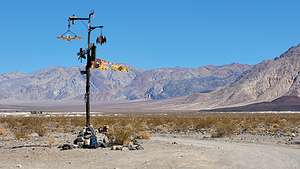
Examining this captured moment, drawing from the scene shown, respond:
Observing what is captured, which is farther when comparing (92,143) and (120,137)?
(120,137)

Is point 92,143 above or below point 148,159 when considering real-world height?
above

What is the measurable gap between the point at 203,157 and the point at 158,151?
2622mm

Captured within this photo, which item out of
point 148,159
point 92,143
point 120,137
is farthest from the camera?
point 120,137

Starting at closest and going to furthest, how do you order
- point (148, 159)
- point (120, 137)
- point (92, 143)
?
point (148, 159) < point (92, 143) < point (120, 137)

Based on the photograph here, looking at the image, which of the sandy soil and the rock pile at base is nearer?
the sandy soil

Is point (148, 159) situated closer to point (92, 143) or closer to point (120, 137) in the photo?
point (92, 143)

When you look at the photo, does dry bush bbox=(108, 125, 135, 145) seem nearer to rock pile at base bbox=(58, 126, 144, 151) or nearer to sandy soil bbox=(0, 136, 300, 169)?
rock pile at base bbox=(58, 126, 144, 151)

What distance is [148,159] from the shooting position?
68.8 ft

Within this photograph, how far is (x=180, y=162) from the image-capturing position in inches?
787

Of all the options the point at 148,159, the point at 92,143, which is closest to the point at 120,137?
the point at 92,143

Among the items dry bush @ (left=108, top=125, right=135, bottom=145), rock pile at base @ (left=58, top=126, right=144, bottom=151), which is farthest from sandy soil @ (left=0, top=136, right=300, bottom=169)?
dry bush @ (left=108, top=125, right=135, bottom=145)

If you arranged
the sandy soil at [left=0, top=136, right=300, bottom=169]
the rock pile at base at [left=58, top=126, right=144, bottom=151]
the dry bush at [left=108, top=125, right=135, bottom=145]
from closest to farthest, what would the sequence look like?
the sandy soil at [left=0, top=136, right=300, bottom=169] → the rock pile at base at [left=58, top=126, right=144, bottom=151] → the dry bush at [left=108, top=125, right=135, bottom=145]

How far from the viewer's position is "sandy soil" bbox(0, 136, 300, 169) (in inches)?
771

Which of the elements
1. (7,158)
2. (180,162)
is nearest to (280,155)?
(180,162)
